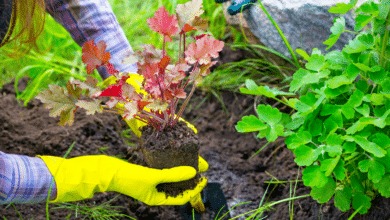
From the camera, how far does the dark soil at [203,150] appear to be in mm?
1390

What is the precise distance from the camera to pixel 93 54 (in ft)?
3.14

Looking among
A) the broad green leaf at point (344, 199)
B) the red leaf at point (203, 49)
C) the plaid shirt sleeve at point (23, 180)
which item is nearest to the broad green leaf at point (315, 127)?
the broad green leaf at point (344, 199)

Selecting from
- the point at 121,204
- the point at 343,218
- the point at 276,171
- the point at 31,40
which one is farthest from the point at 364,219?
the point at 31,40

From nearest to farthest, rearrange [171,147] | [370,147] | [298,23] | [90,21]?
[370,147]
[171,147]
[90,21]
[298,23]

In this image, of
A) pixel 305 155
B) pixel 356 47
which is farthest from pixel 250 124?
pixel 356 47

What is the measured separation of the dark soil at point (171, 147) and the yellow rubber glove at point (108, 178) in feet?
0.10

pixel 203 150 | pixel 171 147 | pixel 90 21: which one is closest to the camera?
pixel 171 147

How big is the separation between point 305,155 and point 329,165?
7 cm

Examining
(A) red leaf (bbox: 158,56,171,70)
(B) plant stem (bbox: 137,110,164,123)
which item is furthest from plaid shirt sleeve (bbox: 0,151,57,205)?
(A) red leaf (bbox: 158,56,171,70)

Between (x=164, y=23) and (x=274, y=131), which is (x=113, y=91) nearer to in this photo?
(x=164, y=23)

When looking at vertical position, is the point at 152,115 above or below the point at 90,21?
below

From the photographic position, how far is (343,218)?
1.21 meters

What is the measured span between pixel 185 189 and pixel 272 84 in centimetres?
102

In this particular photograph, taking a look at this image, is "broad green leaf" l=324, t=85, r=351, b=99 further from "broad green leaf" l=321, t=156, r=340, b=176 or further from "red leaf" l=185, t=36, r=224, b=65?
"red leaf" l=185, t=36, r=224, b=65
